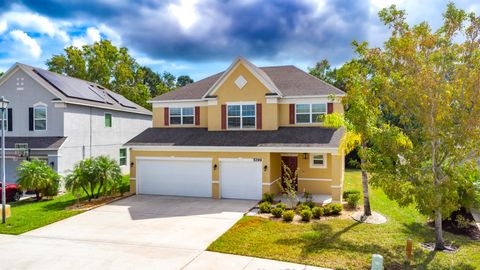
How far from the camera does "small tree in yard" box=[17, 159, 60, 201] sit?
727 inches

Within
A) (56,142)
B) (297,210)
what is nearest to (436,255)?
(297,210)

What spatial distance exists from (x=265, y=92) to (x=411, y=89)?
1086 centimetres

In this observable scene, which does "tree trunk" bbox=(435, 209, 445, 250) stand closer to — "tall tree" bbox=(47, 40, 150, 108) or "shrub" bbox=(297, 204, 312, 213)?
"shrub" bbox=(297, 204, 312, 213)

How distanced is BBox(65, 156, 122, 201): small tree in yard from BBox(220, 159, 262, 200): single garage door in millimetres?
5903

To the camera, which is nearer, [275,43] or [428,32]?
[428,32]

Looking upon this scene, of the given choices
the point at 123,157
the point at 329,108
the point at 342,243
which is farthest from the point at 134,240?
the point at 123,157

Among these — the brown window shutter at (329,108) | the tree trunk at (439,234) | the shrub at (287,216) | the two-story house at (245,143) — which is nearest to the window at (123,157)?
the two-story house at (245,143)

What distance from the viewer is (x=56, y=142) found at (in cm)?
2217

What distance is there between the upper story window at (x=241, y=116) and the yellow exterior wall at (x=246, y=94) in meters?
0.44

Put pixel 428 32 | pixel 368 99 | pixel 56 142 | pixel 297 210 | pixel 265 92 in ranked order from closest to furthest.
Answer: pixel 428 32
pixel 368 99
pixel 297 210
pixel 265 92
pixel 56 142

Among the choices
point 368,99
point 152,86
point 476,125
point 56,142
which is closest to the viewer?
point 476,125

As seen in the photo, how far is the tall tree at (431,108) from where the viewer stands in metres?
10.2

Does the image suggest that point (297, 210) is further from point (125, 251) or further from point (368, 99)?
point (125, 251)

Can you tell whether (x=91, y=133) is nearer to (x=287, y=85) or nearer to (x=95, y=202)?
(x=95, y=202)
